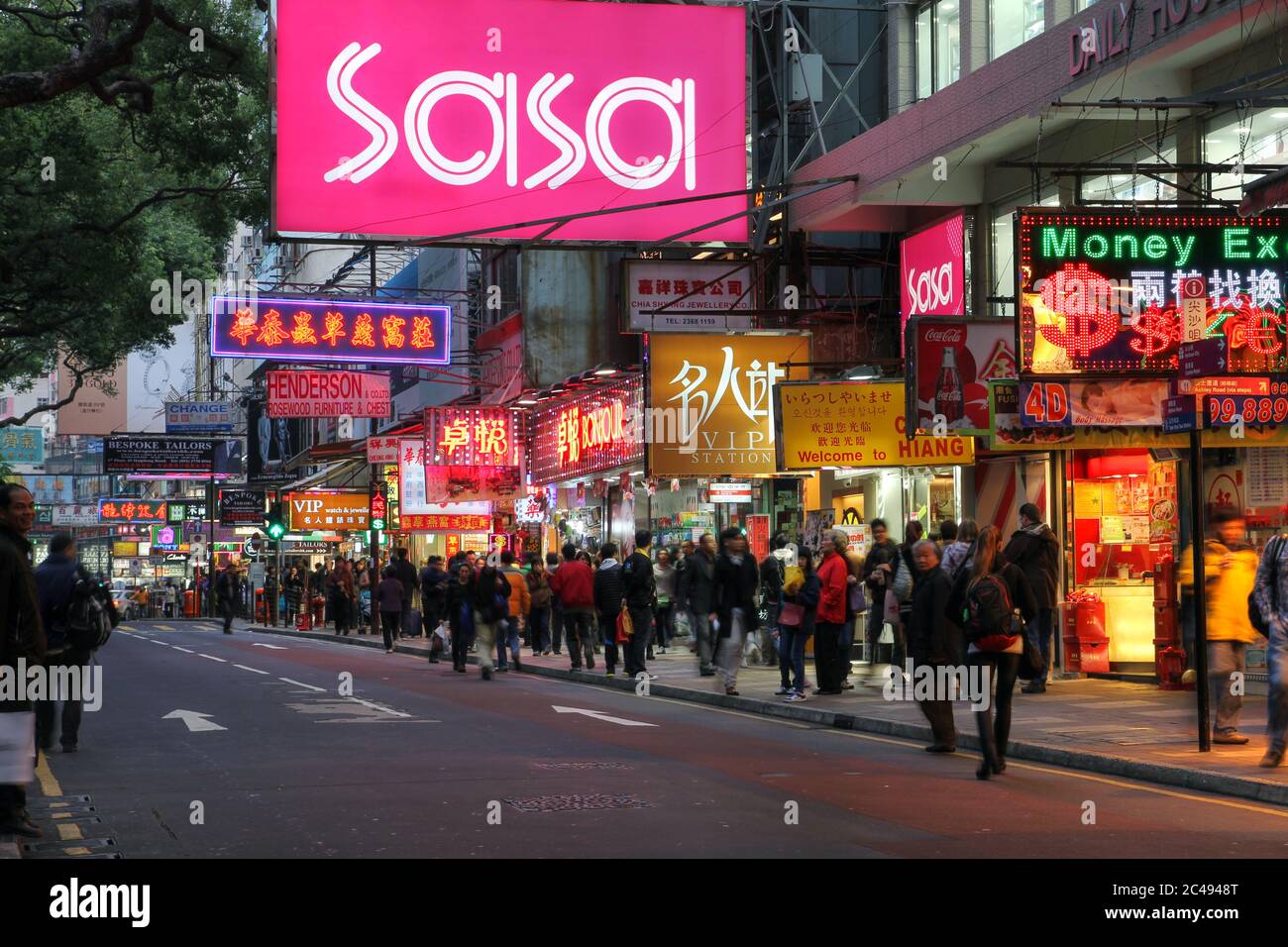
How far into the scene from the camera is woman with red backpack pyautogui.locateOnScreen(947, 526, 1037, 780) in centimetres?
1345

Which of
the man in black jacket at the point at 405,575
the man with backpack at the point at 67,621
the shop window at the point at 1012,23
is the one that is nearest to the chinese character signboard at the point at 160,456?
the man in black jacket at the point at 405,575

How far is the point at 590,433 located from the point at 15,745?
24.7 metres

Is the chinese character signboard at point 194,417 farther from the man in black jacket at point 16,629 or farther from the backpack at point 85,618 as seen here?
the man in black jacket at point 16,629

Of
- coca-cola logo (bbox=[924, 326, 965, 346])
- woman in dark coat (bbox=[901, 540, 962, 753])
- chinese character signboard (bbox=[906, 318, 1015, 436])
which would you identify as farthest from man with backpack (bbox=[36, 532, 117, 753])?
coca-cola logo (bbox=[924, 326, 965, 346])

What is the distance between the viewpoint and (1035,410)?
19359mm

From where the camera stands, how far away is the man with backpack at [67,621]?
14.7 metres

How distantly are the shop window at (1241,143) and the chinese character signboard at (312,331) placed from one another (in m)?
16.2

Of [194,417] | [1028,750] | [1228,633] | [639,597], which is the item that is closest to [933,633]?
[1028,750]

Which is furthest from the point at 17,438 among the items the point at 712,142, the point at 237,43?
the point at 712,142

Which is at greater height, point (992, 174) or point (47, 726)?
point (992, 174)

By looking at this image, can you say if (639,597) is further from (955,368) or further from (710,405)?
(955,368)

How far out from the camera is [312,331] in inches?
1249

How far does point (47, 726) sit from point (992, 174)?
49.9 ft
